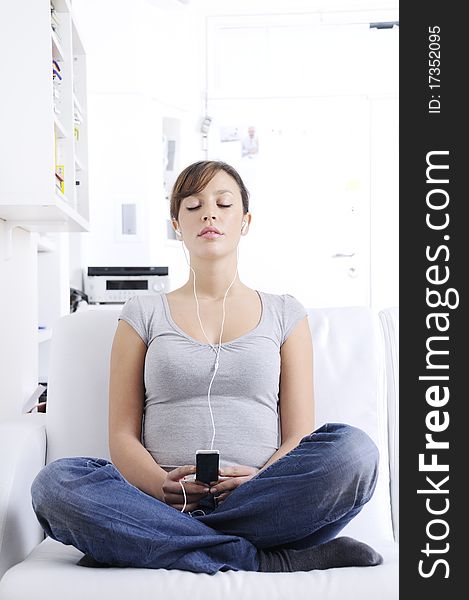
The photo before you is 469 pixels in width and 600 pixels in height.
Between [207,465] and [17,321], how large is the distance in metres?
1.24

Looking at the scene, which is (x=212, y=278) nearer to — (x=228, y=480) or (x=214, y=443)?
(x=214, y=443)

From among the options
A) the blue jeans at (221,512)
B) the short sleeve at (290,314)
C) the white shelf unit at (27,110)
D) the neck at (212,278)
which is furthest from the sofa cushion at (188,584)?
the white shelf unit at (27,110)

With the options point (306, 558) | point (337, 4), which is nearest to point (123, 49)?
point (337, 4)

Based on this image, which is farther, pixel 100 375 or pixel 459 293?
pixel 100 375

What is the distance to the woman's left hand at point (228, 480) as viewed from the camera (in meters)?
1.62

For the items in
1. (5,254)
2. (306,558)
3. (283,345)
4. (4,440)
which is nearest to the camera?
(306,558)

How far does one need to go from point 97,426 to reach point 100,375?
0.12m

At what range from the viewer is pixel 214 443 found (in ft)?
5.73

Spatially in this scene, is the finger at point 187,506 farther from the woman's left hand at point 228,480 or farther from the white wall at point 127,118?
the white wall at point 127,118

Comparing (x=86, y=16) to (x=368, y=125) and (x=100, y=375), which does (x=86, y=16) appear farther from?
(x=100, y=375)

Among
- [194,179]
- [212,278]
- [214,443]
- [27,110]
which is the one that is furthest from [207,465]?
[27,110]

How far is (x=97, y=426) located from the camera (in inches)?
74.8

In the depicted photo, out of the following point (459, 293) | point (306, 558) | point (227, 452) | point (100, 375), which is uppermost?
point (459, 293)

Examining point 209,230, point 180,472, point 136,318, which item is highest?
point 209,230
